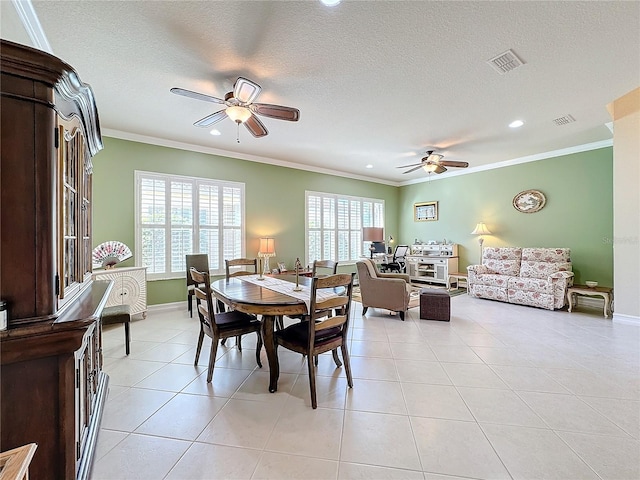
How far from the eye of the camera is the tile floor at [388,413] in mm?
1560

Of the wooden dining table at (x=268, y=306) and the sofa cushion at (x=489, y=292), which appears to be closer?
the wooden dining table at (x=268, y=306)

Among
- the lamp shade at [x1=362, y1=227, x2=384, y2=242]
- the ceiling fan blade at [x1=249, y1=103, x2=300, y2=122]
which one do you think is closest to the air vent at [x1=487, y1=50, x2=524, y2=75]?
the ceiling fan blade at [x1=249, y1=103, x2=300, y2=122]

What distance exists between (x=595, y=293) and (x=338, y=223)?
16.2ft

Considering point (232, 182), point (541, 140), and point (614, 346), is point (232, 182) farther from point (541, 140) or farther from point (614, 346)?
point (614, 346)

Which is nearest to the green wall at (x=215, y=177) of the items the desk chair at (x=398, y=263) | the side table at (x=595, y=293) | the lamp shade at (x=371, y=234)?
the lamp shade at (x=371, y=234)

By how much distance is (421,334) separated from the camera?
3.65 metres

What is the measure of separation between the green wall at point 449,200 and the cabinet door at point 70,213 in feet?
9.11

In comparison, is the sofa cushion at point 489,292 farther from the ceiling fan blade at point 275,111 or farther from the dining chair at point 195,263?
the dining chair at point 195,263

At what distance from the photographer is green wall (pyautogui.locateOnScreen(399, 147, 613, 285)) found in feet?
16.3

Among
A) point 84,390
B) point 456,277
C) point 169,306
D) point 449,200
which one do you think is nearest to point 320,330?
point 84,390

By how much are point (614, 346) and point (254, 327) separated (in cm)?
405

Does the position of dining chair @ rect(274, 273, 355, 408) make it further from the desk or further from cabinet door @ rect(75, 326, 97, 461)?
the desk

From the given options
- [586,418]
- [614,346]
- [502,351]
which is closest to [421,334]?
[502,351]

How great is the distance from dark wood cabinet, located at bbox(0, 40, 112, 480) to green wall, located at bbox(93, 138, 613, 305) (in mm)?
3609
